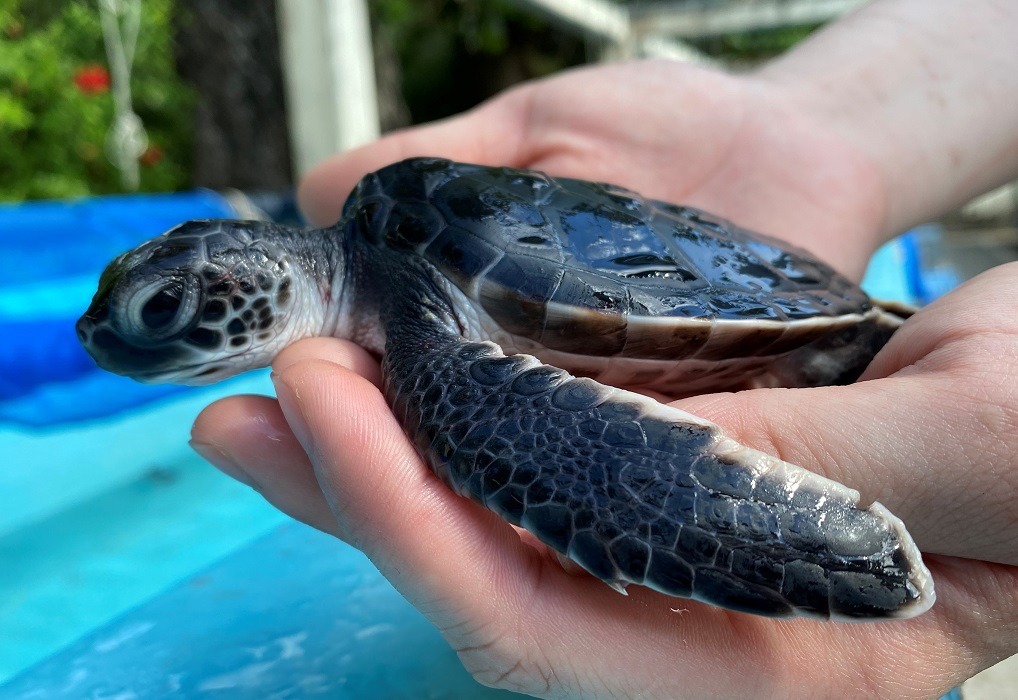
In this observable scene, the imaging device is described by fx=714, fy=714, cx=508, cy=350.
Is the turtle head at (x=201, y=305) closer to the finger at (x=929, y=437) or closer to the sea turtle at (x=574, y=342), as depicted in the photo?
the sea turtle at (x=574, y=342)

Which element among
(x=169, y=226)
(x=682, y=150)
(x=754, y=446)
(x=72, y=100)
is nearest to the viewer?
(x=754, y=446)

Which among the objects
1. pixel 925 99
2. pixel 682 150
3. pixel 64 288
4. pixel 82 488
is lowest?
pixel 82 488

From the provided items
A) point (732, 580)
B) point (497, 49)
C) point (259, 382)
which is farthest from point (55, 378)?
point (497, 49)

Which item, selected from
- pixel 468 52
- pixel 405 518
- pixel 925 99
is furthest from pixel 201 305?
pixel 468 52

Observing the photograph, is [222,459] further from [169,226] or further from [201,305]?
[169,226]

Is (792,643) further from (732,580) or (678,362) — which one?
(678,362)

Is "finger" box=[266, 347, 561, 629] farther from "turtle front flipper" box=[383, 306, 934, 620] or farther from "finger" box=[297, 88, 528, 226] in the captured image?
"finger" box=[297, 88, 528, 226]
